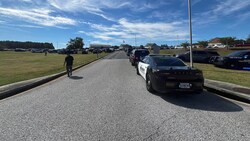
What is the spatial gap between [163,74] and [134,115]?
2264mm

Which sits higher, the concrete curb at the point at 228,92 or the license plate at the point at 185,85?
the license plate at the point at 185,85

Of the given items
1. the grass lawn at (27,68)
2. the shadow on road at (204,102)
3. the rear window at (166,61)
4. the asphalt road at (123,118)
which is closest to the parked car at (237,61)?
the rear window at (166,61)

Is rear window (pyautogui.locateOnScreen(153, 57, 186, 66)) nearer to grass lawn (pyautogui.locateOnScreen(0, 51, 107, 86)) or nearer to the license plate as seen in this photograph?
the license plate

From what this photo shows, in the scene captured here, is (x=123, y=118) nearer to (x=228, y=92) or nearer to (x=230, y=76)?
(x=228, y=92)

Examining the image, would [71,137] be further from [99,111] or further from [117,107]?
[117,107]

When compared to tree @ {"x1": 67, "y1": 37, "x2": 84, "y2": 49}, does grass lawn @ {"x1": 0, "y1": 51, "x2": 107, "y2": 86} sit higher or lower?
lower

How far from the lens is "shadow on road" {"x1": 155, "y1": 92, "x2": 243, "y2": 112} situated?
6.42 m

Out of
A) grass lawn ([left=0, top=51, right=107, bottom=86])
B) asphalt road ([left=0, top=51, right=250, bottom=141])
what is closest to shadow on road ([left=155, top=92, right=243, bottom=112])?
asphalt road ([left=0, top=51, right=250, bottom=141])

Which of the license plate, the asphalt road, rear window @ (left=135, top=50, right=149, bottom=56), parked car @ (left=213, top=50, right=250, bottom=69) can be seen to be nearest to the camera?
the asphalt road

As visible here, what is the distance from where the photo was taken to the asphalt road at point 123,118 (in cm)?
441

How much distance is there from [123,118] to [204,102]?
3101 millimetres

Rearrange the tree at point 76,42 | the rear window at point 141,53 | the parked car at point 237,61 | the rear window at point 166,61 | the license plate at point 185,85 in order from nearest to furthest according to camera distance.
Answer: the license plate at point 185,85 < the rear window at point 166,61 < the parked car at point 237,61 < the rear window at point 141,53 < the tree at point 76,42

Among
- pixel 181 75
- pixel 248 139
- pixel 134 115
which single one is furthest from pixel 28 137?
pixel 181 75

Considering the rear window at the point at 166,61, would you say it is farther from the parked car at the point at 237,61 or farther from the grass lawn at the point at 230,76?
the parked car at the point at 237,61
